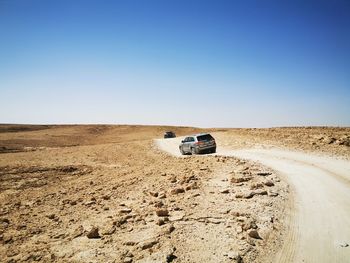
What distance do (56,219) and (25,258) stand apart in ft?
9.27

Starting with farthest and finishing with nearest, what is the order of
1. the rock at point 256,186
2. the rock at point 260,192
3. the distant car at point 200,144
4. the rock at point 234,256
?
the distant car at point 200,144 → the rock at point 256,186 → the rock at point 260,192 → the rock at point 234,256

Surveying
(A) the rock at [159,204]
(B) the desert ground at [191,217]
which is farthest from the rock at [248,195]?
(A) the rock at [159,204]

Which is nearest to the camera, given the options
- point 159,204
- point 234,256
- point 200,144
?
point 234,256

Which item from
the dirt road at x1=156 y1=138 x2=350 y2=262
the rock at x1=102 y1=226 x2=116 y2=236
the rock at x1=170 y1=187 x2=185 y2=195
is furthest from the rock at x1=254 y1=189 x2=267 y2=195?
the rock at x1=102 y1=226 x2=116 y2=236

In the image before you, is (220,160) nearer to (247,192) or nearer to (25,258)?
(247,192)

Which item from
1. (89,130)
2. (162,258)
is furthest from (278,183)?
(89,130)

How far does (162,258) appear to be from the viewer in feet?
19.7

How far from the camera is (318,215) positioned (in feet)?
25.8

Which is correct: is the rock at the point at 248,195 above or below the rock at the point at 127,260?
above

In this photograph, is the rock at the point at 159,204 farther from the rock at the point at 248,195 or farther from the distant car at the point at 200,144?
the distant car at the point at 200,144

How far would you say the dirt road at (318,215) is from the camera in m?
5.98

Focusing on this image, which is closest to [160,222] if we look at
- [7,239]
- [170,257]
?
[170,257]

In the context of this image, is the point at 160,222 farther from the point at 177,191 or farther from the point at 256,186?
the point at 256,186

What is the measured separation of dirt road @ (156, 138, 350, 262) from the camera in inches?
236
